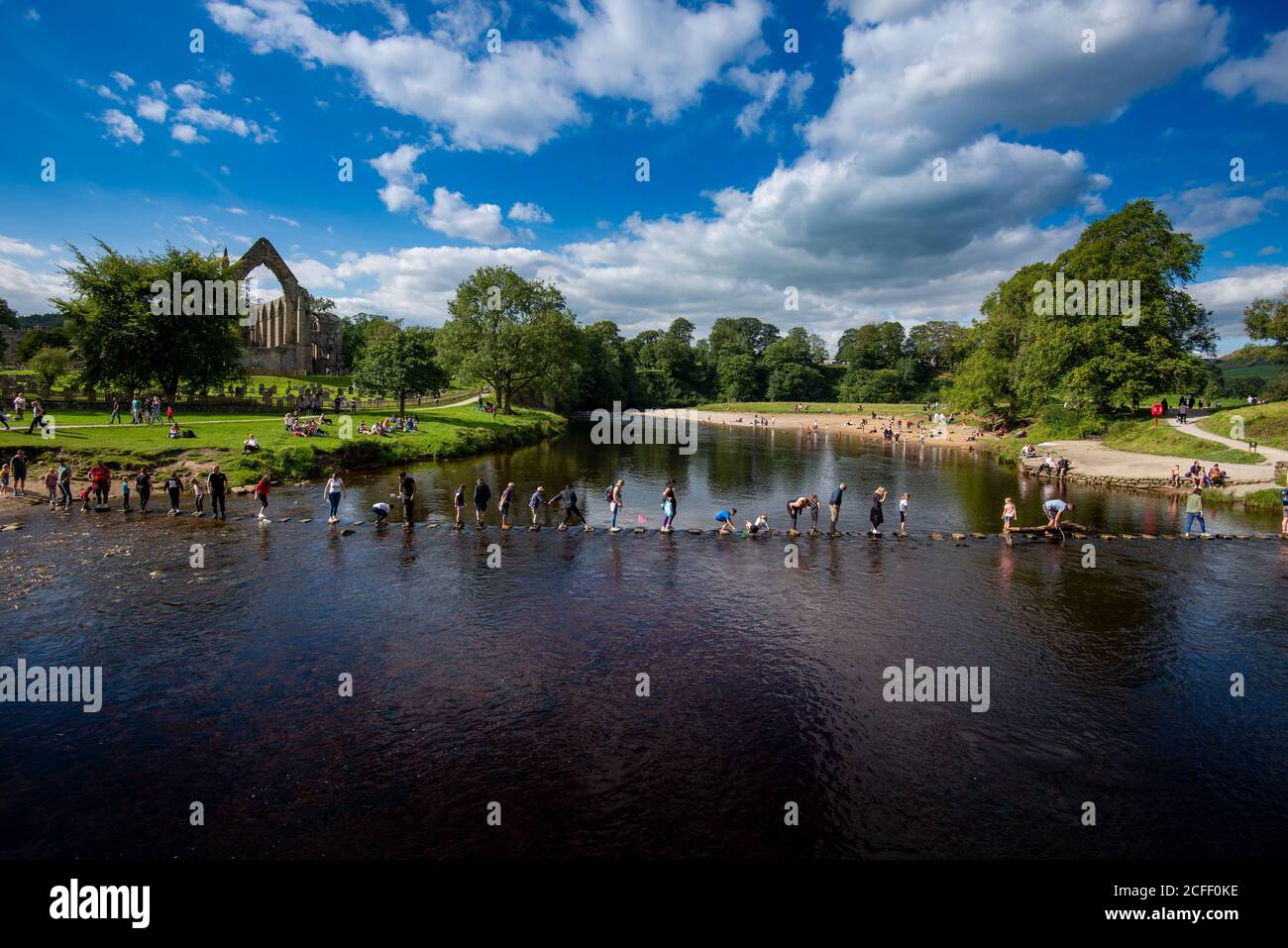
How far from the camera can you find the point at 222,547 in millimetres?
21094

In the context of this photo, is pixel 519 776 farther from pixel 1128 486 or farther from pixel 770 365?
pixel 770 365

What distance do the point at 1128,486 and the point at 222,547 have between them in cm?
5285

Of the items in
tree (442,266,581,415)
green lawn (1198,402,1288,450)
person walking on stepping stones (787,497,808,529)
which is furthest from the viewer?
tree (442,266,581,415)

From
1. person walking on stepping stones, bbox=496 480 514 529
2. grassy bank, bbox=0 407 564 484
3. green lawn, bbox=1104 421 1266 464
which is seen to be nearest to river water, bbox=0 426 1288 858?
person walking on stepping stones, bbox=496 480 514 529

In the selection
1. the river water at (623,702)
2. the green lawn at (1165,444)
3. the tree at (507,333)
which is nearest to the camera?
the river water at (623,702)

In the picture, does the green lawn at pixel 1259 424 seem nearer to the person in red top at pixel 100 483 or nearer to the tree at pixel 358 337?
the person in red top at pixel 100 483

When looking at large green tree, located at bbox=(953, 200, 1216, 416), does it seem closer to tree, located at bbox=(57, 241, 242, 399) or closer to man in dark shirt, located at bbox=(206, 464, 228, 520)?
man in dark shirt, located at bbox=(206, 464, 228, 520)

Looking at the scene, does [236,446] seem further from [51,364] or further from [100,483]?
[51,364]

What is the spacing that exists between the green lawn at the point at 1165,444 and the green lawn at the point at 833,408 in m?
56.3

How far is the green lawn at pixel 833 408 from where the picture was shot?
409 feet

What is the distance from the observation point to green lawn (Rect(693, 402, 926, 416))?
12479cm

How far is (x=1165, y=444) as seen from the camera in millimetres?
51000

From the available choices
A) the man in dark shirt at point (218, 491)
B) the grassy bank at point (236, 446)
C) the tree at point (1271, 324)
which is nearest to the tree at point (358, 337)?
the grassy bank at point (236, 446)

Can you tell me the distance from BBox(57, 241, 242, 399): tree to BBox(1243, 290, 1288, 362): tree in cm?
10230
